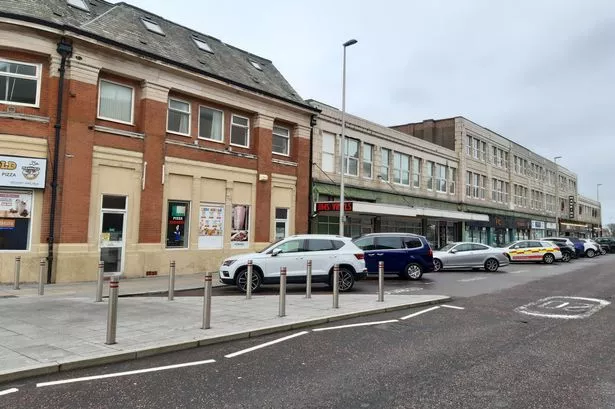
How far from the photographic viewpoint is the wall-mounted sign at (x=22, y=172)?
1398 centimetres

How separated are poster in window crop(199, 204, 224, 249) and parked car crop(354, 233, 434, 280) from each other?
5.77 metres

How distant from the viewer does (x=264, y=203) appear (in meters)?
21.4

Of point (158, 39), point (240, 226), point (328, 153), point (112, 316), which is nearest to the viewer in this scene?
point (112, 316)

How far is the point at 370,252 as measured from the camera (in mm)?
18062

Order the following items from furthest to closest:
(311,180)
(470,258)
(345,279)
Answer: (311,180) < (470,258) < (345,279)

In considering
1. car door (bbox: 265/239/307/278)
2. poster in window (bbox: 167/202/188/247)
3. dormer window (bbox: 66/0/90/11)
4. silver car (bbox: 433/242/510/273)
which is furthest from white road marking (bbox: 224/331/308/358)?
silver car (bbox: 433/242/510/273)

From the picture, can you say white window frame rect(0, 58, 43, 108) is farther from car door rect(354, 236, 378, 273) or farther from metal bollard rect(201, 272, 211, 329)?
car door rect(354, 236, 378, 273)

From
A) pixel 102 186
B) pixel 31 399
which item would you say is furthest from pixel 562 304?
pixel 102 186

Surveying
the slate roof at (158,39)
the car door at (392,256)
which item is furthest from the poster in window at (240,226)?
the car door at (392,256)

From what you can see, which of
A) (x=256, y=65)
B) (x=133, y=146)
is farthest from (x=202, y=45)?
(x=133, y=146)

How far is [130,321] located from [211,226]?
10675 millimetres

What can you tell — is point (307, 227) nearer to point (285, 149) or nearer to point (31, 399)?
point (285, 149)

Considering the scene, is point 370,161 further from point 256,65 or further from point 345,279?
point 345,279

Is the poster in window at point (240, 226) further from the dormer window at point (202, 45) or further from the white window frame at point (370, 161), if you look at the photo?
the white window frame at point (370, 161)
